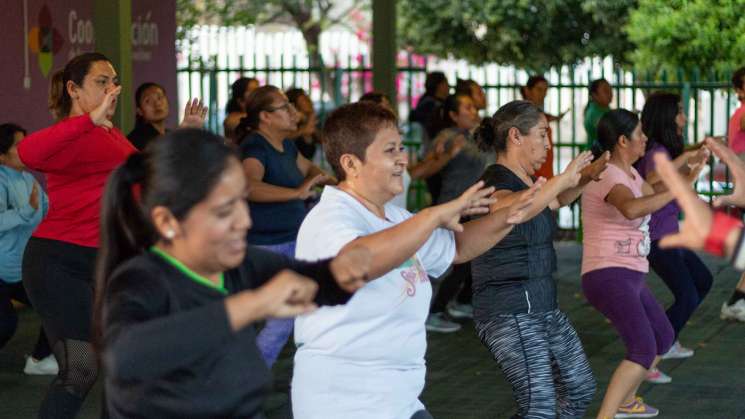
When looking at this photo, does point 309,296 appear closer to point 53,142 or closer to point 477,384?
point 53,142

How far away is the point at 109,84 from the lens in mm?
6660

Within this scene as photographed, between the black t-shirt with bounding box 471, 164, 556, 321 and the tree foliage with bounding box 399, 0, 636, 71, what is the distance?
952 inches

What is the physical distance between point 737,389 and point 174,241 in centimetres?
600

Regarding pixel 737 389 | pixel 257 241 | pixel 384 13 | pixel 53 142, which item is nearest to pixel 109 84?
pixel 53 142

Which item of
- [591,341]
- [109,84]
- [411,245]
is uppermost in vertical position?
[109,84]

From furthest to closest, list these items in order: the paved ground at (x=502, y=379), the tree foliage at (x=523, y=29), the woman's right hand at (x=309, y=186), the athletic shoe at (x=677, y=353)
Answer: the tree foliage at (x=523, y=29)
the athletic shoe at (x=677, y=353)
the paved ground at (x=502, y=379)
the woman's right hand at (x=309, y=186)

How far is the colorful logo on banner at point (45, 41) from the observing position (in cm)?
1227

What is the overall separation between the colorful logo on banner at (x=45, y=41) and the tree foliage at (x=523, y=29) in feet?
61.7

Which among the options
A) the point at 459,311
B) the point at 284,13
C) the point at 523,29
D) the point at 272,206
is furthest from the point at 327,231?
the point at 284,13

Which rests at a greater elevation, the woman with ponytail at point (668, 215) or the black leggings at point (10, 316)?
the woman with ponytail at point (668, 215)

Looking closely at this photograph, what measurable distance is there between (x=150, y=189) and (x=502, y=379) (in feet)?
19.5

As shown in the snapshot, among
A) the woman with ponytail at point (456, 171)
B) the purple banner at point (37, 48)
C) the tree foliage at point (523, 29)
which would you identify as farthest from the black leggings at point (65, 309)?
the tree foliage at point (523, 29)

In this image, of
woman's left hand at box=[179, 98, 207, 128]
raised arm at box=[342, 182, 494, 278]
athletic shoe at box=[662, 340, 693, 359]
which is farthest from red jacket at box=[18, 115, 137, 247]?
athletic shoe at box=[662, 340, 693, 359]

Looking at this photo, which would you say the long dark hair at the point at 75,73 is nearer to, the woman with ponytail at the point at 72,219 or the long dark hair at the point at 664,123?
the woman with ponytail at the point at 72,219
